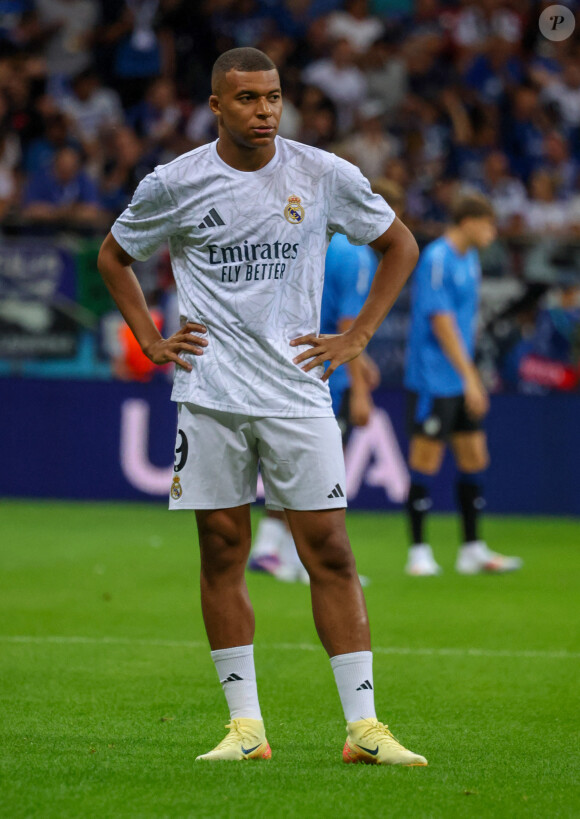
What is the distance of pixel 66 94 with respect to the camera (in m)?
16.2

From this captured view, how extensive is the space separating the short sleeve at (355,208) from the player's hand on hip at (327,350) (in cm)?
32

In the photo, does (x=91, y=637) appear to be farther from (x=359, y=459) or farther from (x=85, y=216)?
(x=85, y=216)

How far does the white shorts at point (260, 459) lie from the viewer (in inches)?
162

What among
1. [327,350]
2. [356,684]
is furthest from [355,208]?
[356,684]

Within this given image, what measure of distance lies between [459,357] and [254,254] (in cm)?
473

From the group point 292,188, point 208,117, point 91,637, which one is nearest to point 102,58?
point 208,117

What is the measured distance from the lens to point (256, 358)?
13.6 ft

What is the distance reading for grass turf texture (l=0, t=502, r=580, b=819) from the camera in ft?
12.2

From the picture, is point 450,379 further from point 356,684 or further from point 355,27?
point 355,27

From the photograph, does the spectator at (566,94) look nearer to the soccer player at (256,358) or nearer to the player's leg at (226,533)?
the soccer player at (256,358)

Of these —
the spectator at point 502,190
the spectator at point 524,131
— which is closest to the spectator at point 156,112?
the spectator at point 502,190

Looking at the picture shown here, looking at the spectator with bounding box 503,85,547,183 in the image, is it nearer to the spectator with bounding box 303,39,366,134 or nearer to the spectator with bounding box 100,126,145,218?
the spectator with bounding box 303,39,366,134

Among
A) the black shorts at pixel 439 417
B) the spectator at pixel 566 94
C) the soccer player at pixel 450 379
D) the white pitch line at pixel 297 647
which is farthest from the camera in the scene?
the spectator at pixel 566 94

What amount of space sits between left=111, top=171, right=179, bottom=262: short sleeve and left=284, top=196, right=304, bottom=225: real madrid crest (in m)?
0.35
